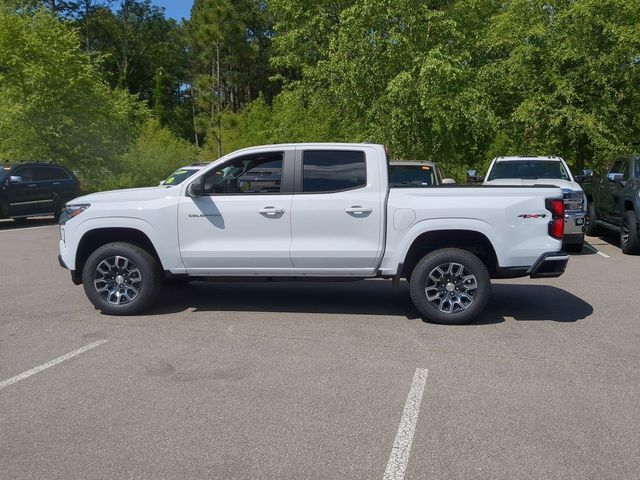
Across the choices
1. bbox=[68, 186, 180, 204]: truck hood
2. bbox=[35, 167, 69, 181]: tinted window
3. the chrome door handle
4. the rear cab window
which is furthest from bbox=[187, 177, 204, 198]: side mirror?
bbox=[35, 167, 69, 181]: tinted window

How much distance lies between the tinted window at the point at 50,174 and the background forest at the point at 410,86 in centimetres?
A: 565

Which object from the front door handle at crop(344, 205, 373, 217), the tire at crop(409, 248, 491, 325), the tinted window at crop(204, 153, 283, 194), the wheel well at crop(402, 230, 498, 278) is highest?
the tinted window at crop(204, 153, 283, 194)

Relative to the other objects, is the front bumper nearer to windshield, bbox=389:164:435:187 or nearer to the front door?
the front door

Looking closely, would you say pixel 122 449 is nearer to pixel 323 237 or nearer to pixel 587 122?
pixel 323 237

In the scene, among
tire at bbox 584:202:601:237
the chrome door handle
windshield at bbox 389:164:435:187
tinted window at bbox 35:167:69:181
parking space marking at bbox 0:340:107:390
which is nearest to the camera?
parking space marking at bbox 0:340:107:390

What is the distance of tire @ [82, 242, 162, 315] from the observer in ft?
23.3

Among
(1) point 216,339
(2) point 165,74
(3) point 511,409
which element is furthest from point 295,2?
(2) point 165,74

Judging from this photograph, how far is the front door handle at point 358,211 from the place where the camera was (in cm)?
669

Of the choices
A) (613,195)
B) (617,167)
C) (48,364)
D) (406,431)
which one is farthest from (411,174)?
(406,431)

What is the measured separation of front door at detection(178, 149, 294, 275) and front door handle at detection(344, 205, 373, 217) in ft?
2.13

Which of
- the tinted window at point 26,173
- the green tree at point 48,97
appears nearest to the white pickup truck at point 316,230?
the tinted window at point 26,173

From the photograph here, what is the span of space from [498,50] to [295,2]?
24.3 ft

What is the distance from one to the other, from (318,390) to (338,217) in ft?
7.69

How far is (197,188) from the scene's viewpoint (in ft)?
22.6
